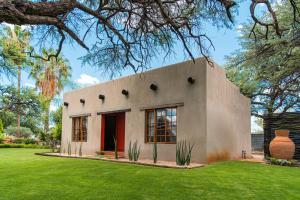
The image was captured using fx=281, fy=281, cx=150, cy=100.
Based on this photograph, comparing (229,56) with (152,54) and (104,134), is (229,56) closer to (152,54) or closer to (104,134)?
(104,134)

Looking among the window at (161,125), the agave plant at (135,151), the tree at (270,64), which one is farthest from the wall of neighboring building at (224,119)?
the agave plant at (135,151)

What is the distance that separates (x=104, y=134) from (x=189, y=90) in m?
5.60

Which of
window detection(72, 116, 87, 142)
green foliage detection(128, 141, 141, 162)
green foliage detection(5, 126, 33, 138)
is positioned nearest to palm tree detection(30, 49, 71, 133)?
green foliage detection(5, 126, 33, 138)

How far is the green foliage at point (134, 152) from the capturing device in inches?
406

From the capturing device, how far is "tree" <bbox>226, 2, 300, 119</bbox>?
10602mm

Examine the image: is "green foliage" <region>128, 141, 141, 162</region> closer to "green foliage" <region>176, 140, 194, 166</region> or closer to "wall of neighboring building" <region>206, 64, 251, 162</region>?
"green foliage" <region>176, 140, 194, 166</region>

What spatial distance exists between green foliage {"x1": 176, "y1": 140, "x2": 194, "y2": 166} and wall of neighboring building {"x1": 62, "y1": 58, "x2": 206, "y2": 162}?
184 millimetres

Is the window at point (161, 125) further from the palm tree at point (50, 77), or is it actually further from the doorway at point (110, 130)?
the palm tree at point (50, 77)

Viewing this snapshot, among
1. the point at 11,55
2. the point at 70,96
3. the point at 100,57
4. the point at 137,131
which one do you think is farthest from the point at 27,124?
the point at 100,57

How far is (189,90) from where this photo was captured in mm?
9906

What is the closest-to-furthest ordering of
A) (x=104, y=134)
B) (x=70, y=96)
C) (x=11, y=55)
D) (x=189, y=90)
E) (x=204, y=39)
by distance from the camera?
(x=204, y=39) < (x=189, y=90) < (x=11, y=55) < (x=104, y=134) < (x=70, y=96)

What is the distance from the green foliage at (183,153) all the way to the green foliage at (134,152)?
5.23 ft

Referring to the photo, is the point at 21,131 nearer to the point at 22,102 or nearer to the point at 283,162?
the point at 22,102

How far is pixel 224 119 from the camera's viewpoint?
10.9 m
